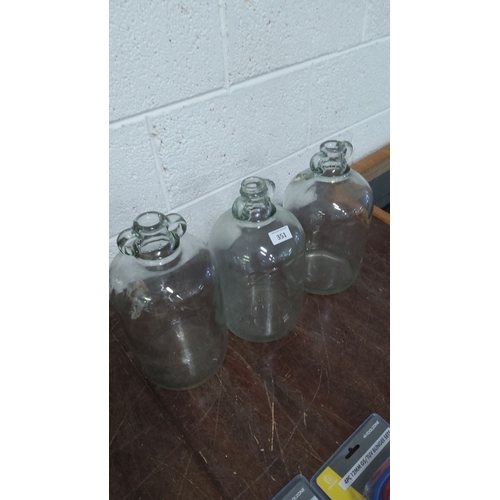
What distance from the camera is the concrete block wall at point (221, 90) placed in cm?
59

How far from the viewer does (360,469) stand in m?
0.53

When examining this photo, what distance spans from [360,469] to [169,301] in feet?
1.25

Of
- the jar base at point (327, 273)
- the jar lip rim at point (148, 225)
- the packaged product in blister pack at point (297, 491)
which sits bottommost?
the packaged product in blister pack at point (297, 491)

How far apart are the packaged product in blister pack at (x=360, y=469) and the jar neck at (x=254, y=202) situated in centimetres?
38

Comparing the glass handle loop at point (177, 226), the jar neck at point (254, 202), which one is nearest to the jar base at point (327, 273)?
the jar neck at point (254, 202)

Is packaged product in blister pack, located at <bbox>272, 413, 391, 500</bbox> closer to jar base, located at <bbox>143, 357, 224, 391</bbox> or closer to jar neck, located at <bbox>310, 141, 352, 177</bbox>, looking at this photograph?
jar base, located at <bbox>143, 357, 224, 391</bbox>

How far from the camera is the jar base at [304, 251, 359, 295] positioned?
0.80 metres

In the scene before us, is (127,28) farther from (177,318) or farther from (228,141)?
(177,318)

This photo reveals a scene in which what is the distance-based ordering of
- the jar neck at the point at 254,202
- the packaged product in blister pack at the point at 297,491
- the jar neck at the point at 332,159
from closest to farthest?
1. the packaged product in blister pack at the point at 297,491
2. the jar neck at the point at 254,202
3. the jar neck at the point at 332,159

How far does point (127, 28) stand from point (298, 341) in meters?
0.58

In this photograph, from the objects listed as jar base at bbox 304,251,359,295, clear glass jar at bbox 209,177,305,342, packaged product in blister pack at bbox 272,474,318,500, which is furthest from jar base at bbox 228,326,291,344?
packaged product in blister pack at bbox 272,474,318,500

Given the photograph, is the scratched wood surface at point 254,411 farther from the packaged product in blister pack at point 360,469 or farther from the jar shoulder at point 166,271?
the jar shoulder at point 166,271

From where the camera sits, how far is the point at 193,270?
0.62 m

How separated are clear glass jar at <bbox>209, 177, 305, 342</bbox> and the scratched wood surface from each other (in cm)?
4
